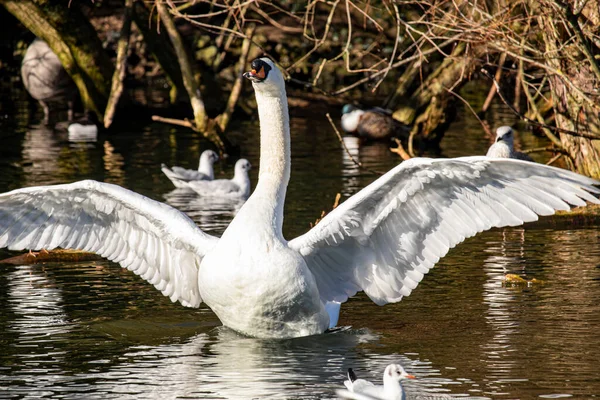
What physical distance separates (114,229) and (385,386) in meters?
3.29

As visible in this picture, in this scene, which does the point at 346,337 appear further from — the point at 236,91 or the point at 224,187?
the point at 236,91

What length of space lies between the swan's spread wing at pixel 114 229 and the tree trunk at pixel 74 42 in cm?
1237

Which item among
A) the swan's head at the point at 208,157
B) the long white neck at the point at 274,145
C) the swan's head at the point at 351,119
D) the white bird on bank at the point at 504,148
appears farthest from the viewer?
the swan's head at the point at 351,119

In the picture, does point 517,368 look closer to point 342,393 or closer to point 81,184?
point 342,393

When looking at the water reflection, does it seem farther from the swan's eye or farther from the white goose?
the swan's eye

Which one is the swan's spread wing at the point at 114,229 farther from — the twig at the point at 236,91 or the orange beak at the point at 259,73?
the twig at the point at 236,91

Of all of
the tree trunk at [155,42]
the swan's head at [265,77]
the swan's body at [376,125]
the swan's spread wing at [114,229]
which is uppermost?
the tree trunk at [155,42]

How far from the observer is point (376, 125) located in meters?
20.4

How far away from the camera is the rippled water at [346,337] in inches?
264

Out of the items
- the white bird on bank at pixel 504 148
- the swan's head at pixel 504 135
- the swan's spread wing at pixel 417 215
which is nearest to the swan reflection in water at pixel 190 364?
the swan's spread wing at pixel 417 215

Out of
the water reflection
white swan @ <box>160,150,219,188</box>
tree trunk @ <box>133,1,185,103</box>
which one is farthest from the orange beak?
tree trunk @ <box>133,1,185,103</box>

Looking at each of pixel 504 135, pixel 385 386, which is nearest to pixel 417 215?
pixel 385 386

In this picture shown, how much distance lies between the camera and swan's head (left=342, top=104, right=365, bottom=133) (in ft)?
70.1

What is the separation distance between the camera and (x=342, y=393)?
20.8ft
